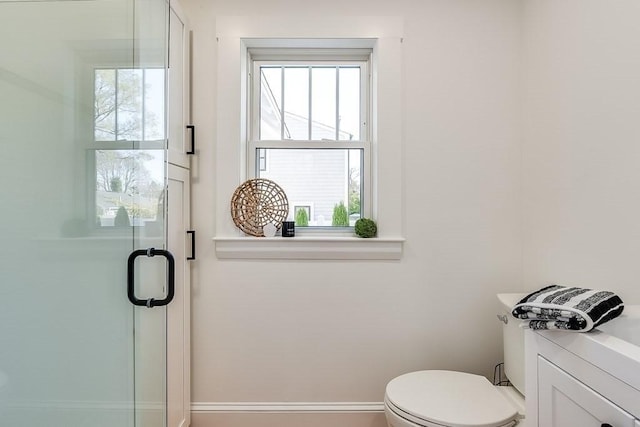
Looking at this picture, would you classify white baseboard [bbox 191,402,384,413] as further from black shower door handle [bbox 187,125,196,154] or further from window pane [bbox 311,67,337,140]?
window pane [bbox 311,67,337,140]

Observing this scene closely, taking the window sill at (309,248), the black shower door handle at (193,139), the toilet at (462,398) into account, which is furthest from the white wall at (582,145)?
the black shower door handle at (193,139)

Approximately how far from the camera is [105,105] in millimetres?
965

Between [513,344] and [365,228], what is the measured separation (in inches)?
32.1

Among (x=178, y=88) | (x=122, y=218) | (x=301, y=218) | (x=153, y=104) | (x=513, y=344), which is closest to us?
(x=122, y=218)

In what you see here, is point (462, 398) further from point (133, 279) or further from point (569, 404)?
point (133, 279)

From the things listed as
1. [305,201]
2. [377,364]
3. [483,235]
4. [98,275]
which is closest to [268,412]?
[377,364]

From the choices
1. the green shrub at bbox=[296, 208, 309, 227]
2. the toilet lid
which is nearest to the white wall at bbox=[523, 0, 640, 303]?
the toilet lid

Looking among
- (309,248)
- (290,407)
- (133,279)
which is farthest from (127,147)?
(290,407)

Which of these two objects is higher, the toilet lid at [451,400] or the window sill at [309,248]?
the window sill at [309,248]

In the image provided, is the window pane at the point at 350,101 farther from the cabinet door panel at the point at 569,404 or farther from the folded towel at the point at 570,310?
the cabinet door panel at the point at 569,404

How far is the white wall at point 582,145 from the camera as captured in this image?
119 cm

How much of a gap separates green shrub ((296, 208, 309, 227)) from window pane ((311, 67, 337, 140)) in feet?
1.34

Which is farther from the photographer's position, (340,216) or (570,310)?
(340,216)

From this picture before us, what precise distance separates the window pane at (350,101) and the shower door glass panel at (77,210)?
102 cm
